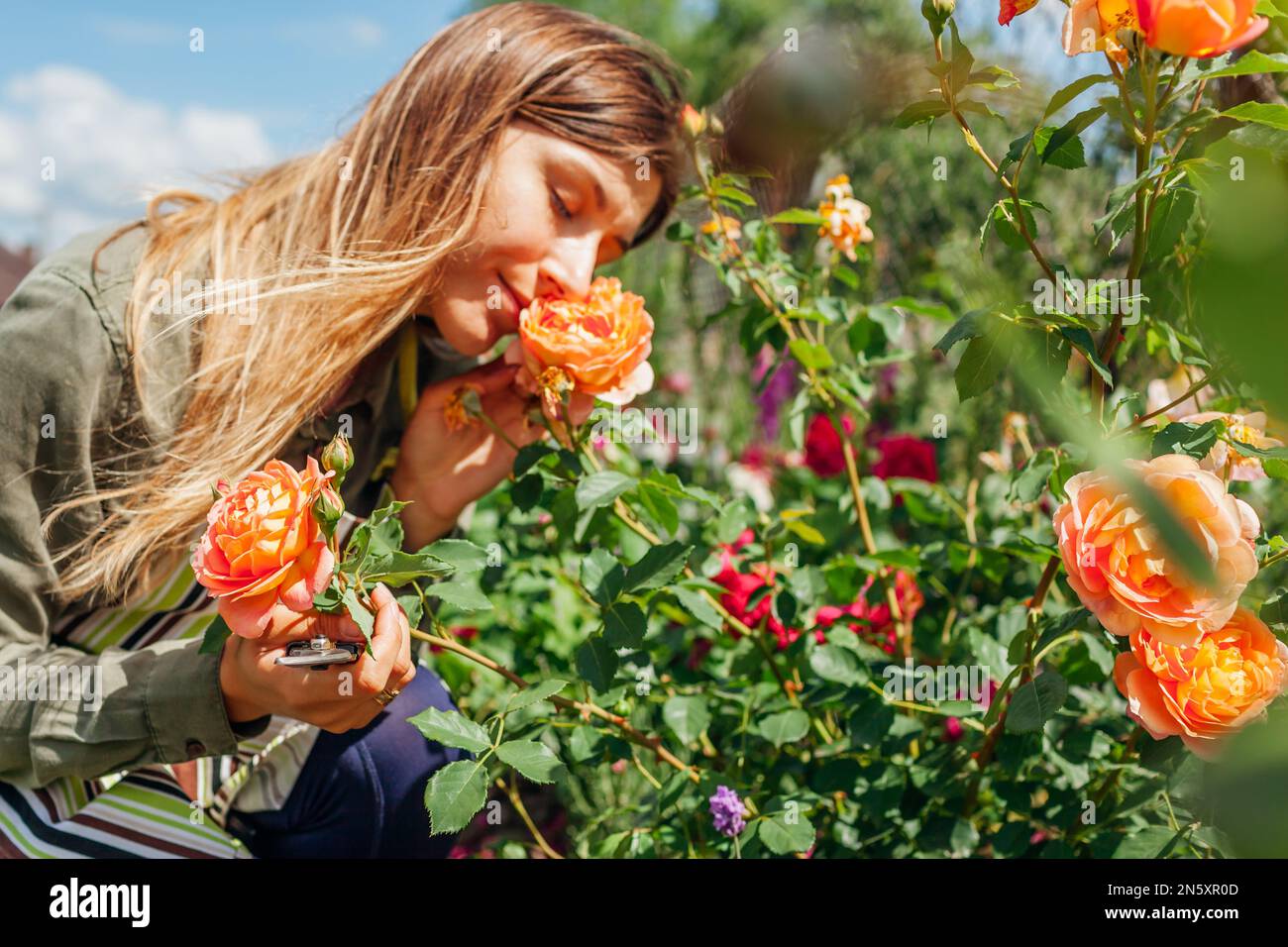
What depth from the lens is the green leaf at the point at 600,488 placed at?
966 mm

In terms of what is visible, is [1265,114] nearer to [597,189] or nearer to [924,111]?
[924,111]

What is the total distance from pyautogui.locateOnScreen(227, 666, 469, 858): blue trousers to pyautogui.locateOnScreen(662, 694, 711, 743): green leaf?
0.37 m

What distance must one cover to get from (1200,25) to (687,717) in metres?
0.81

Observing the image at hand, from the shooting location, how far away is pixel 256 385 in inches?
44.3

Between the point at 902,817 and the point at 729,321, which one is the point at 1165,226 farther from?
the point at 729,321

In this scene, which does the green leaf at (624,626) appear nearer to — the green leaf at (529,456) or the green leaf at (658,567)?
the green leaf at (658,567)

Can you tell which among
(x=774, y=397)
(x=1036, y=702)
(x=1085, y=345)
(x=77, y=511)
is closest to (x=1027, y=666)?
(x=1036, y=702)

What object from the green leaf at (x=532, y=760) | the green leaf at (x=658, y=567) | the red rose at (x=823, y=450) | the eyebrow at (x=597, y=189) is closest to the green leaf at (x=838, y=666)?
the green leaf at (x=658, y=567)

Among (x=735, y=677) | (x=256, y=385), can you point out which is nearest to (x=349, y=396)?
(x=256, y=385)

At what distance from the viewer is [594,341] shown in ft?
3.25

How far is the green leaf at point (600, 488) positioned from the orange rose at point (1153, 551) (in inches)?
16.3

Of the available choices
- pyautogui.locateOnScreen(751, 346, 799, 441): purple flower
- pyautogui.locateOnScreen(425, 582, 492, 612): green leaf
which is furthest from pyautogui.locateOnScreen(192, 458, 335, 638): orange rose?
pyautogui.locateOnScreen(751, 346, 799, 441): purple flower

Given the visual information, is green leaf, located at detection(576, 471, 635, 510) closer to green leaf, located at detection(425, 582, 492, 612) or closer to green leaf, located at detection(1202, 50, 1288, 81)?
green leaf, located at detection(425, 582, 492, 612)

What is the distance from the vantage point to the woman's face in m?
1.13
